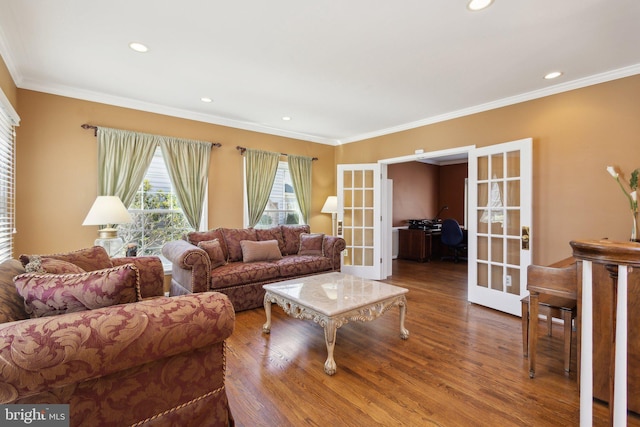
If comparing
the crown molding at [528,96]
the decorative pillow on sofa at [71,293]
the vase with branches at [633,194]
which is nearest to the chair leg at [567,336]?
the vase with branches at [633,194]

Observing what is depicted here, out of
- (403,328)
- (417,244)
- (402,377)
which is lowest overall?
(402,377)

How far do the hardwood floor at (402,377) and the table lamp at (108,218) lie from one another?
170 centimetres

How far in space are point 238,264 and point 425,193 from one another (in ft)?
18.6

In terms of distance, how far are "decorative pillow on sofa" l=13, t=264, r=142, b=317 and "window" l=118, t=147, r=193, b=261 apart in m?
2.76

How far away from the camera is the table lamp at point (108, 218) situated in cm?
303

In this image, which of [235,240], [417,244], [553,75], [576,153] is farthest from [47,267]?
[417,244]

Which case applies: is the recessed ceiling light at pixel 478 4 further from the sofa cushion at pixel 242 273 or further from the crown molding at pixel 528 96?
the sofa cushion at pixel 242 273

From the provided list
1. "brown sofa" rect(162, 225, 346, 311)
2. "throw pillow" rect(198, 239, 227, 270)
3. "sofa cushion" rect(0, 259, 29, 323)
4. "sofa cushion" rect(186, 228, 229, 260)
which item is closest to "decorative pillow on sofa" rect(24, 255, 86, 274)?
"sofa cushion" rect(0, 259, 29, 323)

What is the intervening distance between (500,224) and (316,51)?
2912 mm

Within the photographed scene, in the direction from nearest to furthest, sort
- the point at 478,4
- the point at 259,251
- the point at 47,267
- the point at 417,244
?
the point at 47,267 < the point at 478,4 < the point at 259,251 < the point at 417,244

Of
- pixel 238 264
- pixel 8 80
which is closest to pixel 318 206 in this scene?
pixel 238 264

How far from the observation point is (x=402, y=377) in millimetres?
2102

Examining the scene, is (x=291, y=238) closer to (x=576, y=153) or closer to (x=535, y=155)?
(x=535, y=155)

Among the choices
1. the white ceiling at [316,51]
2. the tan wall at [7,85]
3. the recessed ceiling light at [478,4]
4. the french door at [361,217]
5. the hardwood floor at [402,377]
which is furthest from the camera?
the french door at [361,217]
